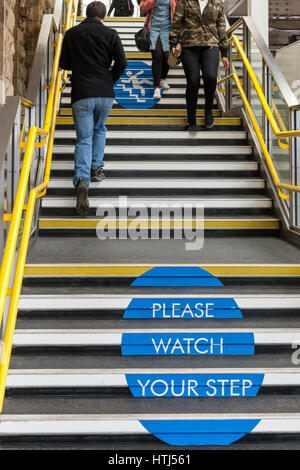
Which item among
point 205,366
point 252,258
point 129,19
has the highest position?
point 129,19

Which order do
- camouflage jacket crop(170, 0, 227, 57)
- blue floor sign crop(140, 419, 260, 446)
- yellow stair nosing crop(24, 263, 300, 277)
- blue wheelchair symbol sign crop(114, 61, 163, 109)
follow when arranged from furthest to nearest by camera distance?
blue wheelchair symbol sign crop(114, 61, 163, 109) → camouflage jacket crop(170, 0, 227, 57) → yellow stair nosing crop(24, 263, 300, 277) → blue floor sign crop(140, 419, 260, 446)

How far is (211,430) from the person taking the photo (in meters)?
2.31

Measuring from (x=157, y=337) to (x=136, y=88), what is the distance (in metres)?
4.09

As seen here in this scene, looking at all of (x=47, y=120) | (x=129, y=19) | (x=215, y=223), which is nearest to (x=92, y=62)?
(x=47, y=120)

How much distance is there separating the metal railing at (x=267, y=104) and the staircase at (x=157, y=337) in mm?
357

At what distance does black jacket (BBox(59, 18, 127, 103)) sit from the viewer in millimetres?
4016

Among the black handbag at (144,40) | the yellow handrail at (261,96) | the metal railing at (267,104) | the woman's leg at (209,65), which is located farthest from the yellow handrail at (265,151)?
the black handbag at (144,40)

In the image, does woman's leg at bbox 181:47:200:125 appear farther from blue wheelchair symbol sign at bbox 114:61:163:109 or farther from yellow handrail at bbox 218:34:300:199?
blue wheelchair symbol sign at bbox 114:61:163:109

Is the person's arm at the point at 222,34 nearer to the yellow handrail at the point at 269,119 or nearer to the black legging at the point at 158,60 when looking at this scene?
the yellow handrail at the point at 269,119

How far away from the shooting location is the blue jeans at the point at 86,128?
3930 millimetres

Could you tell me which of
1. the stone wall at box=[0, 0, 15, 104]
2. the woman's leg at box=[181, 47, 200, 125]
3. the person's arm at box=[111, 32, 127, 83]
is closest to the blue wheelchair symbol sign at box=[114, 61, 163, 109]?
the woman's leg at box=[181, 47, 200, 125]

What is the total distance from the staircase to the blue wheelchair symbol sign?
2042 mm

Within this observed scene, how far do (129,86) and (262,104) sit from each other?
2350 millimetres
